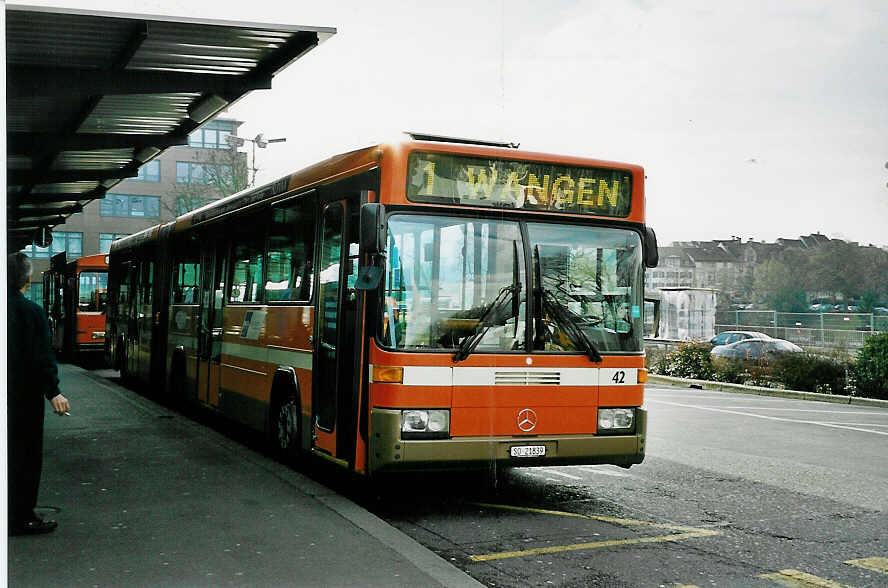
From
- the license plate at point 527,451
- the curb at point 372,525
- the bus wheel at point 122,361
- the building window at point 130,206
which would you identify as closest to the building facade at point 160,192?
the building window at point 130,206

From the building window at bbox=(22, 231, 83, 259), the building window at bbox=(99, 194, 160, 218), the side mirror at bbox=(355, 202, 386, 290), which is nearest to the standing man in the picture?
the side mirror at bbox=(355, 202, 386, 290)

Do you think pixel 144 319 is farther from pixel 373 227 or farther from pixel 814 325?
pixel 814 325

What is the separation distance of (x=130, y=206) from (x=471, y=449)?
60770 mm

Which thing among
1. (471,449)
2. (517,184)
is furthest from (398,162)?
(471,449)

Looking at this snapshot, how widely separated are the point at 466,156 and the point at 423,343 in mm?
1536

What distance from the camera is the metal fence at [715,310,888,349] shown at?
27567mm

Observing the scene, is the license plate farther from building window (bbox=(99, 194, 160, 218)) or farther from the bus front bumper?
building window (bbox=(99, 194, 160, 218))

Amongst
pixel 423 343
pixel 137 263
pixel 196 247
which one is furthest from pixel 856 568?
pixel 137 263

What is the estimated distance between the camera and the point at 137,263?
1878 centimetres

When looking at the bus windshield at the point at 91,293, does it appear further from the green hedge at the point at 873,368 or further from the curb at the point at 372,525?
the green hedge at the point at 873,368

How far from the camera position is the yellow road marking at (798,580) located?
615 cm

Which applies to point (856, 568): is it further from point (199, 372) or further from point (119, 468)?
point (199, 372)

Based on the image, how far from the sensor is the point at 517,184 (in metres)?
8.31

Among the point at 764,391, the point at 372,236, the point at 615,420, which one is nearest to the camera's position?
the point at 372,236
